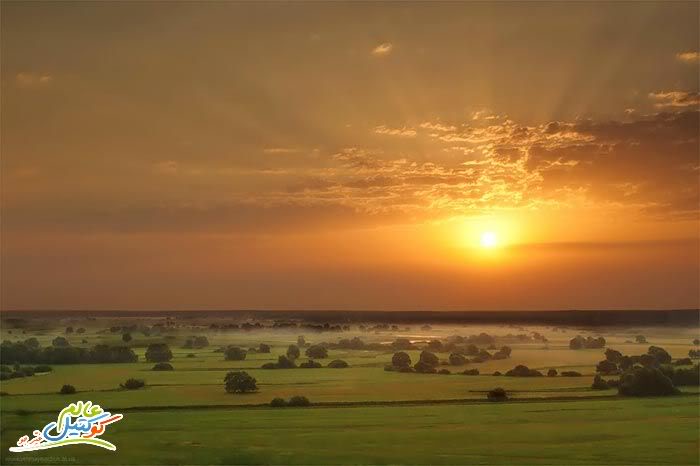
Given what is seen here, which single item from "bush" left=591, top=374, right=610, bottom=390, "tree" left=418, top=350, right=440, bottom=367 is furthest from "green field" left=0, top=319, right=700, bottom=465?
"tree" left=418, top=350, right=440, bottom=367

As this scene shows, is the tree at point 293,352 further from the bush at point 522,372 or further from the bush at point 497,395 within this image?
the bush at point 522,372

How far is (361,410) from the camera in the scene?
11.0m

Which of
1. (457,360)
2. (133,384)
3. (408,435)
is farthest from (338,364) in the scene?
(133,384)

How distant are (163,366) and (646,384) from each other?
7.90m

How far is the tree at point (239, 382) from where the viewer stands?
11.3 metres

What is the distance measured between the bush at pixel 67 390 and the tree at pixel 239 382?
239cm

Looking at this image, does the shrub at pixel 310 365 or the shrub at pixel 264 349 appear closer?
the shrub at pixel 310 365

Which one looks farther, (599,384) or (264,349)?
(264,349)

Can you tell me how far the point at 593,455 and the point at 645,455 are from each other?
2.29 ft

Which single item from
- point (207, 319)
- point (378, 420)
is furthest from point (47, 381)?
point (378, 420)

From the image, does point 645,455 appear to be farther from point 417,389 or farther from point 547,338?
point 417,389

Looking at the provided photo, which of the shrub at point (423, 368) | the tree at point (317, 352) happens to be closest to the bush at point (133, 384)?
the tree at point (317, 352)

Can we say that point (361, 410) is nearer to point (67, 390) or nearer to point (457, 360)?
point (457, 360)

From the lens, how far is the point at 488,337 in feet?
40.0
